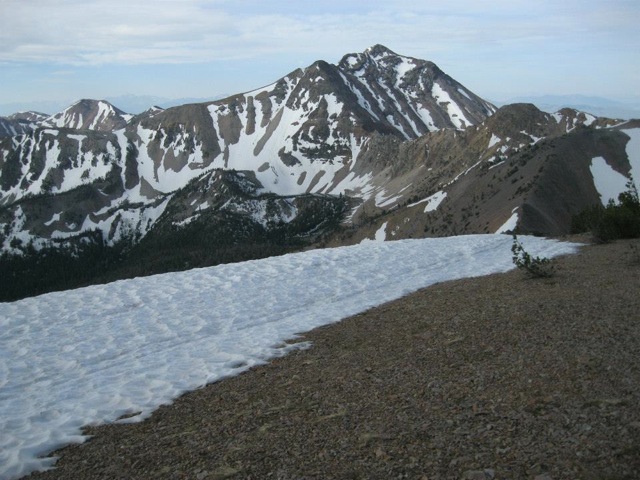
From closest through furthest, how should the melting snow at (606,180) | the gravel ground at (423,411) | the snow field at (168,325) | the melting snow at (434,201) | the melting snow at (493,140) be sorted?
the gravel ground at (423,411)
the snow field at (168,325)
the melting snow at (606,180)
the melting snow at (434,201)
the melting snow at (493,140)

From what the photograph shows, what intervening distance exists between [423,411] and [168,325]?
9559 millimetres

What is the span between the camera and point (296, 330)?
13758mm

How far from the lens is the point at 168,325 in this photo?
15188 millimetres

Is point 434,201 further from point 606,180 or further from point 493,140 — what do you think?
point 493,140

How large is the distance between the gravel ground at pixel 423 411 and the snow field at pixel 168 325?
36.1 inches

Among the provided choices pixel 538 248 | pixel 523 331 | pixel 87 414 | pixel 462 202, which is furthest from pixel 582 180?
pixel 87 414

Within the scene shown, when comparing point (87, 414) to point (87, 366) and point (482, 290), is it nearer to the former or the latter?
point (87, 366)

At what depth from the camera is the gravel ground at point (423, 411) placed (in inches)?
250

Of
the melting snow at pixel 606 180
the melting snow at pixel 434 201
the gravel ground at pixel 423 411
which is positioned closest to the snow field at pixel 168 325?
the gravel ground at pixel 423 411

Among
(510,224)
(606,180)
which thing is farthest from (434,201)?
(510,224)

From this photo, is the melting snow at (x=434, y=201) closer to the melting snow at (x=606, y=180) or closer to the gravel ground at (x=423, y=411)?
the melting snow at (x=606, y=180)

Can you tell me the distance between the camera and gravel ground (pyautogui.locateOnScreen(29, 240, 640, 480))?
634cm

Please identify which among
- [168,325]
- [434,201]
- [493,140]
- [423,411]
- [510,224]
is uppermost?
[493,140]

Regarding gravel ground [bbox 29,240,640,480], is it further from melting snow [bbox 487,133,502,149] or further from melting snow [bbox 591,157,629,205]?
melting snow [bbox 487,133,502,149]
